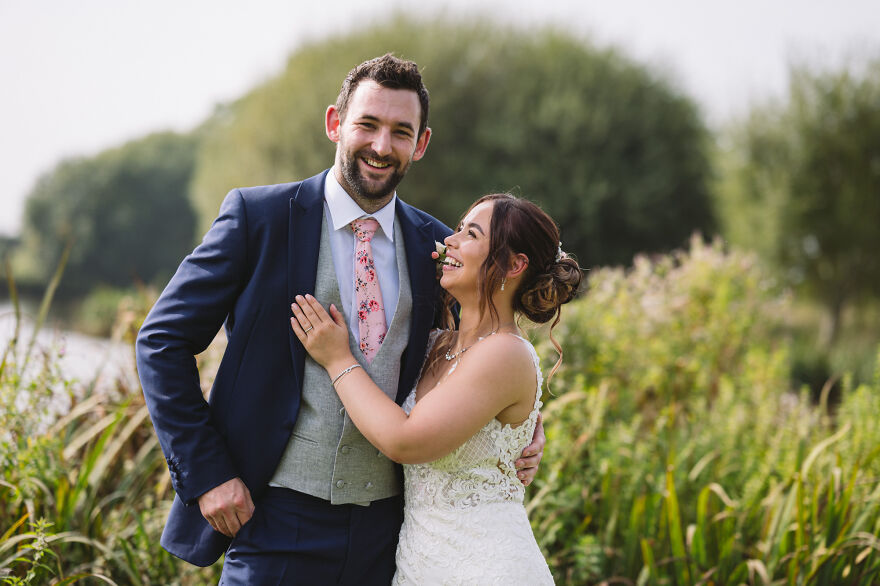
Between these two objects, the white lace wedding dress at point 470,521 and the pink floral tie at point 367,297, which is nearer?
the white lace wedding dress at point 470,521

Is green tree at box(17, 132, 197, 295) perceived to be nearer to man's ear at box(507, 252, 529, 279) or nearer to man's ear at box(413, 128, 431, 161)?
man's ear at box(413, 128, 431, 161)

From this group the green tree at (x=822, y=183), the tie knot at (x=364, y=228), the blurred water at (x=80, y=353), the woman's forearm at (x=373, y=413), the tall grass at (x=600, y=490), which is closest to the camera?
the woman's forearm at (x=373, y=413)

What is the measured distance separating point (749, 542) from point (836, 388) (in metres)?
8.14

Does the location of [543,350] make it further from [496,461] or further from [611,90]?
[611,90]

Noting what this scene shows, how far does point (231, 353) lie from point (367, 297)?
438 millimetres

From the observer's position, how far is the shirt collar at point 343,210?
7.02ft

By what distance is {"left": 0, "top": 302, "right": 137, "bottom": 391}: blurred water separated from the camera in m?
2.93

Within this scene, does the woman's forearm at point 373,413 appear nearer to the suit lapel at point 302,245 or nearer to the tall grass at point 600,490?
the suit lapel at point 302,245

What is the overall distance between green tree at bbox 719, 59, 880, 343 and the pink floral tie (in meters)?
16.5

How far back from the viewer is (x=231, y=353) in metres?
1.98

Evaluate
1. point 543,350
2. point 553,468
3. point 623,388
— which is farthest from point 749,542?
point 623,388

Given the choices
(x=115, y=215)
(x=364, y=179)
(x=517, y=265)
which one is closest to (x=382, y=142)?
(x=364, y=179)

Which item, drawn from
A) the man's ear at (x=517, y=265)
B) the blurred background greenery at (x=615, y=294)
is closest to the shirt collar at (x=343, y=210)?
the man's ear at (x=517, y=265)

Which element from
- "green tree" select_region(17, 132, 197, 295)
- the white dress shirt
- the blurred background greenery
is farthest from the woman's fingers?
"green tree" select_region(17, 132, 197, 295)
